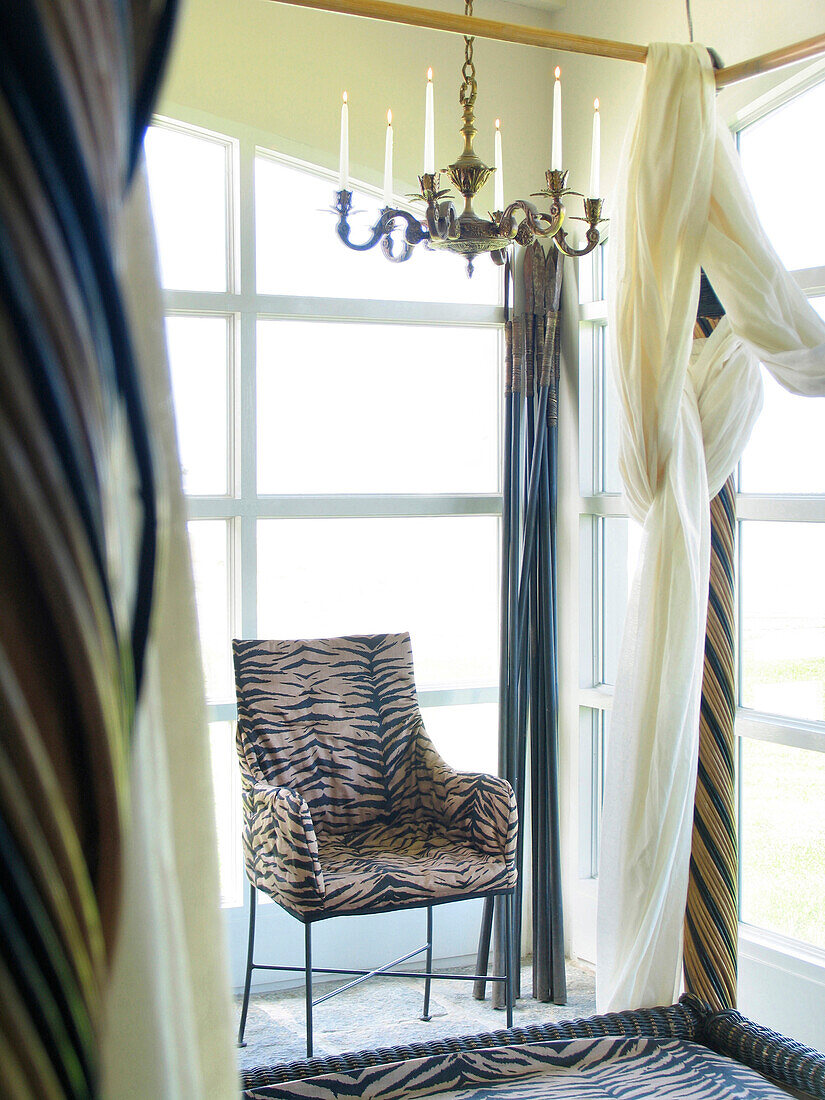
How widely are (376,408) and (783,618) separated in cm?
162

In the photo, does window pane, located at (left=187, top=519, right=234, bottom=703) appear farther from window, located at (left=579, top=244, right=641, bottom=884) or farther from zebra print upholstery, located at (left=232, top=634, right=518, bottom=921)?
window, located at (left=579, top=244, right=641, bottom=884)

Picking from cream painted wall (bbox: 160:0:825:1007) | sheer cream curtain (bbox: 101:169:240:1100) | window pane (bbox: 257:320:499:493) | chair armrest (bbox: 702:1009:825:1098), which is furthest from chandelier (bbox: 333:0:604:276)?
sheer cream curtain (bbox: 101:169:240:1100)

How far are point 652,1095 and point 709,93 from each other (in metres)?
2.11

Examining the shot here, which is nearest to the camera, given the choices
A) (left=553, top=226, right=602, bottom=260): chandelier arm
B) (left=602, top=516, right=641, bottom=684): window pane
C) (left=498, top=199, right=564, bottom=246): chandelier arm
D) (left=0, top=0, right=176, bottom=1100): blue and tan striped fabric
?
(left=0, top=0, right=176, bottom=1100): blue and tan striped fabric

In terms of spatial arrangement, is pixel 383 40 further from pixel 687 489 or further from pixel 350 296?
pixel 687 489

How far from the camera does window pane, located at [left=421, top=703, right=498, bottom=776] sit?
3807 millimetres

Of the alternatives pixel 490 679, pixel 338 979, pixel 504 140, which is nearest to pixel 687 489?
pixel 490 679

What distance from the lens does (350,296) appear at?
3.67m

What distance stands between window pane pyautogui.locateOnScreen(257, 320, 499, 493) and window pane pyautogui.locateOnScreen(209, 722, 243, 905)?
2.99 ft

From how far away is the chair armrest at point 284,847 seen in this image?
2736 mm

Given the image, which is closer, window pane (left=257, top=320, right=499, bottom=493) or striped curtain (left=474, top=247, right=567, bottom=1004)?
striped curtain (left=474, top=247, right=567, bottom=1004)

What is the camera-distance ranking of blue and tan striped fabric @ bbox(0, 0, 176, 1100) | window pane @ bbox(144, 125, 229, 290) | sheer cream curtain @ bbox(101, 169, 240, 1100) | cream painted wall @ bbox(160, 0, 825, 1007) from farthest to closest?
window pane @ bbox(144, 125, 229, 290), cream painted wall @ bbox(160, 0, 825, 1007), sheer cream curtain @ bbox(101, 169, 240, 1100), blue and tan striped fabric @ bbox(0, 0, 176, 1100)

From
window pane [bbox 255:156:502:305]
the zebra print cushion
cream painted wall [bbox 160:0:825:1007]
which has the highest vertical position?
cream painted wall [bbox 160:0:825:1007]

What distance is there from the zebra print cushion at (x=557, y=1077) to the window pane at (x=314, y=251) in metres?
2.50
